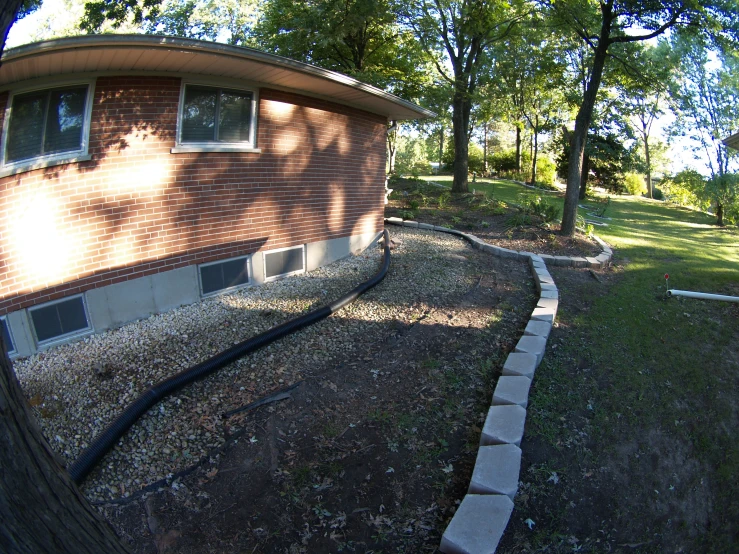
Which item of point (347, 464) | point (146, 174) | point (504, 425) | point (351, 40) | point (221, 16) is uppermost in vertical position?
point (221, 16)

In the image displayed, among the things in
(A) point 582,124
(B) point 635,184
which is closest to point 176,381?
(A) point 582,124

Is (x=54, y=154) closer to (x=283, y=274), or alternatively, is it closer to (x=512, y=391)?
(x=283, y=274)

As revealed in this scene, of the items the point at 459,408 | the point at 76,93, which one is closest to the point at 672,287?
the point at 459,408

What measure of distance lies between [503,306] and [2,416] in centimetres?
613

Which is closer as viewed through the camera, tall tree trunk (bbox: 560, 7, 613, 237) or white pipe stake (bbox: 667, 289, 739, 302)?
white pipe stake (bbox: 667, 289, 739, 302)

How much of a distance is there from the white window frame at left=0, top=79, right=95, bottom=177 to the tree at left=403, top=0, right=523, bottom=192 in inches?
468

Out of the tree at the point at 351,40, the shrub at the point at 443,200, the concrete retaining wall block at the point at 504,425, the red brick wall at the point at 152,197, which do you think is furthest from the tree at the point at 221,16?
the concrete retaining wall block at the point at 504,425

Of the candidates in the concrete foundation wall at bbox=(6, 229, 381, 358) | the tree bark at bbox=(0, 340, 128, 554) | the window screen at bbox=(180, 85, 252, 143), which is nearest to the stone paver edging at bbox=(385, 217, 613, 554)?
the tree bark at bbox=(0, 340, 128, 554)

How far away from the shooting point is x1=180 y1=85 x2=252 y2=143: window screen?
20.2 ft

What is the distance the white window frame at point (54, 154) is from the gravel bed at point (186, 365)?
6.63ft

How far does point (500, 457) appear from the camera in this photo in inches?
143

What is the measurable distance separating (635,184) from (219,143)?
2890cm

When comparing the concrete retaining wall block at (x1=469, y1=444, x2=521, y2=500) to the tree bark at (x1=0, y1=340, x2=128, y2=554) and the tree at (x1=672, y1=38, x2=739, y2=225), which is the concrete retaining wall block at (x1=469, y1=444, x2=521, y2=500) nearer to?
the tree bark at (x1=0, y1=340, x2=128, y2=554)

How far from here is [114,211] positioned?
5.64 metres
